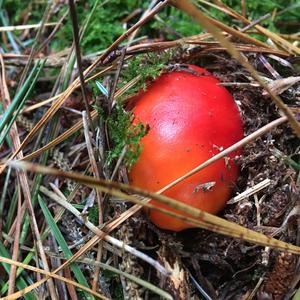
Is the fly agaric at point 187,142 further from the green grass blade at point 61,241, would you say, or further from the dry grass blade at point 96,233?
the green grass blade at point 61,241

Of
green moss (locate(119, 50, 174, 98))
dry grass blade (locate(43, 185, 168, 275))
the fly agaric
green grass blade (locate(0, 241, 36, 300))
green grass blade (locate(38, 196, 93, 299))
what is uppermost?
green moss (locate(119, 50, 174, 98))

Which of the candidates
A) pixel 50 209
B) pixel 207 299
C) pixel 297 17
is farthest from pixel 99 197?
pixel 297 17

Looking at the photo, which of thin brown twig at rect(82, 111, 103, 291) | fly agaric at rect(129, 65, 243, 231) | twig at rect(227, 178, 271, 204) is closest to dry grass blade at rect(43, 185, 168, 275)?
thin brown twig at rect(82, 111, 103, 291)

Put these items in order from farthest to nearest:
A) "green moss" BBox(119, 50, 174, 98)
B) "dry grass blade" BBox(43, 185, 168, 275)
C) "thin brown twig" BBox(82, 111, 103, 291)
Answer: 1. "green moss" BBox(119, 50, 174, 98)
2. "thin brown twig" BBox(82, 111, 103, 291)
3. "dry grass blade" BBox(43, 185, 168, 275)

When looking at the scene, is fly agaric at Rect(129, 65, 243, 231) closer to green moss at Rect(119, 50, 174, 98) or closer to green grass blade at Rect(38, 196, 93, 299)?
green moss at Rect(119, 50, 174, 98)

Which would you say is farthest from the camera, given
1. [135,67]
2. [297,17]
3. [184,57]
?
[297,17]

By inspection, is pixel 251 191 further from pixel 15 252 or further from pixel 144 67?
pixel 15 252

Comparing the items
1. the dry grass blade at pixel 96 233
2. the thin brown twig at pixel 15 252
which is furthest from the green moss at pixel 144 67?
the thin brown twig at pixel 15 252

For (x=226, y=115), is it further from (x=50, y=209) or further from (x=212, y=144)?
(x=50, y=209)

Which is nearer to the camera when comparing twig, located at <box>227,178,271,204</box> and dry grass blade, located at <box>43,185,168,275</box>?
dry grass blade, located at <box>43,185,168,275</box>
